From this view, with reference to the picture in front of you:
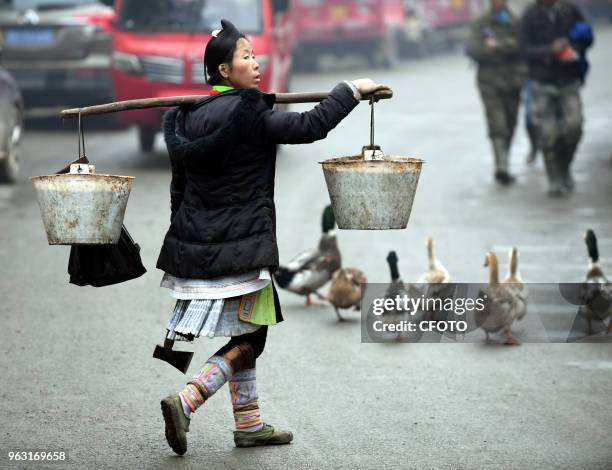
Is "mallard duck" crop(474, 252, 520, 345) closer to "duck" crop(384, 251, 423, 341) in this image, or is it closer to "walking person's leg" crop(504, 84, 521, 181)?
"duck" crop(384, 251, 423, 341)

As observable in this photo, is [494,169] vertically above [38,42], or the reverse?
[38,42]

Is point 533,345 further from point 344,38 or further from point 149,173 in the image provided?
point 344,38

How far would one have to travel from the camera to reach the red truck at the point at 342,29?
2781 cm

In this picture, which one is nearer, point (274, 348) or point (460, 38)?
point (274, 348)

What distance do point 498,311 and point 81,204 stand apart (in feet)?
10.8

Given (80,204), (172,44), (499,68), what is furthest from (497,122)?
(80,204)

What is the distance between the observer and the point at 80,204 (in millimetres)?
5500

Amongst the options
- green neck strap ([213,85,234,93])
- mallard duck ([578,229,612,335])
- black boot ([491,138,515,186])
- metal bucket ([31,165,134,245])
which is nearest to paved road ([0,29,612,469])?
mallard duck ([578,229,612,335])

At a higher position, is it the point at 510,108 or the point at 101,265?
the point at 101,265

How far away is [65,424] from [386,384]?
1.74 metres

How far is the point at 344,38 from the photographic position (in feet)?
92.2

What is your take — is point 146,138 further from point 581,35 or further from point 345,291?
point 345,291

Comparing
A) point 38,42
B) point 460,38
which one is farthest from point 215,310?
point 460,38

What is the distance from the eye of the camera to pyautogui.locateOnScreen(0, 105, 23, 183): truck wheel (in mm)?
14031
